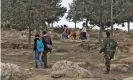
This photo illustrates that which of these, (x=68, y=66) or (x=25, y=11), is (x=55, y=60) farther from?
(x=68, y=66)

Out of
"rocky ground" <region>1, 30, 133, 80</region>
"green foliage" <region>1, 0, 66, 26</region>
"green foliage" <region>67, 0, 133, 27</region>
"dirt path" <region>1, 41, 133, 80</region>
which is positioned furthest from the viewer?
"green foliage" <region>67, 0, 133, 27</region>

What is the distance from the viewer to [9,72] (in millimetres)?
14688

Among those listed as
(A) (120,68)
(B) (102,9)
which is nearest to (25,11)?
(B) (102,9)

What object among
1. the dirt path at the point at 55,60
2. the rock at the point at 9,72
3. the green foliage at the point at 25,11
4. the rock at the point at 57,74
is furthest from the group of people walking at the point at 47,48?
the green foliage at the point at 25,11

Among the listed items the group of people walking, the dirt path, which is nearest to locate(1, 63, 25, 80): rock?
the dirt path

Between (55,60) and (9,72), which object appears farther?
(55,60)

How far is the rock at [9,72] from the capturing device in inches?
569

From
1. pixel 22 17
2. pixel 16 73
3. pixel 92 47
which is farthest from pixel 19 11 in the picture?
pixel 16 73

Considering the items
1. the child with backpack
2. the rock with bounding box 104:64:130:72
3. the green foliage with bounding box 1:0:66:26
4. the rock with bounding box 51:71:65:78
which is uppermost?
the green foliage with bounding box 1:0:66:26

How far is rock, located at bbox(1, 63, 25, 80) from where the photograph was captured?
47.4ft

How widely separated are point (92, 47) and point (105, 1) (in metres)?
4.72

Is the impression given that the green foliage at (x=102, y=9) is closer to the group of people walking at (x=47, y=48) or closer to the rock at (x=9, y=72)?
the group of people walking at (x=47, y=48)

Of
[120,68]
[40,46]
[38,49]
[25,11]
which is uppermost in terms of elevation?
[25,11]

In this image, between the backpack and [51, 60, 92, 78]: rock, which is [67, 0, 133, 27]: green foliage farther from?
[51, 60, 92, 78]: rock
